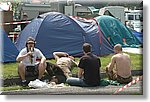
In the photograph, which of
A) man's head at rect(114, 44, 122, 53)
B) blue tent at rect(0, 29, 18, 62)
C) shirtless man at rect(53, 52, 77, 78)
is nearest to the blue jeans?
shirtless man at rect(53, 52, 77, 78)

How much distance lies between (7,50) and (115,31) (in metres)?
1.29

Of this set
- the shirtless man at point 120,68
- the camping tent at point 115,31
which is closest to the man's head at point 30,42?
the camping tent at point 115,31

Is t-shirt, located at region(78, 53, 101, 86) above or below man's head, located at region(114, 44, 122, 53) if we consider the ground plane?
below

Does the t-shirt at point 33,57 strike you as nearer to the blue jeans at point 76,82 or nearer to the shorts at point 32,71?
the shorts at point 32,71

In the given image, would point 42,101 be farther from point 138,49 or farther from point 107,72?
point 138,49

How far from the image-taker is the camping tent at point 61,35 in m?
5.25

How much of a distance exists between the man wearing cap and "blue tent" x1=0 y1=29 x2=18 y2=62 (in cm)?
8

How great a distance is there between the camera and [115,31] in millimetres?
5488

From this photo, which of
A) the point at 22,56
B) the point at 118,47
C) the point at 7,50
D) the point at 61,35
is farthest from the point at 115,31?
the point at 7,50

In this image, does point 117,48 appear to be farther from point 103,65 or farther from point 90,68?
point 90,68

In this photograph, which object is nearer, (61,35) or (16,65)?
(16,65)

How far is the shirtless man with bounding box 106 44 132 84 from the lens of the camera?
5066 millimetres

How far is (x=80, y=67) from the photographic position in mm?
5055

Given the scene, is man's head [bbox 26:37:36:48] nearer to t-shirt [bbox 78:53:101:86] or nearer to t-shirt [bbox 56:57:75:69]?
t-shirt [bbox 56:57:75:69]
